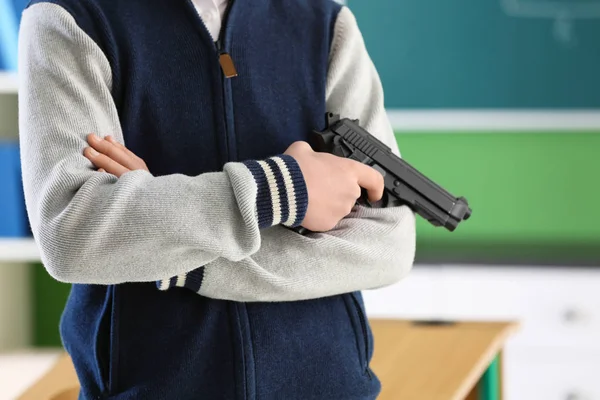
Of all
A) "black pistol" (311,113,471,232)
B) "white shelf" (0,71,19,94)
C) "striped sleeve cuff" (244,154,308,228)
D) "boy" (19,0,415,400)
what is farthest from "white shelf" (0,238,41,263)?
"striped sleeve cuff" (244,154,308,228)

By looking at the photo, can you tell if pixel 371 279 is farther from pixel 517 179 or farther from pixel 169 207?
pixel 517 179

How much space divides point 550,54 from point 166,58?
179 centimetres

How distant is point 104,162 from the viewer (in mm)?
1057

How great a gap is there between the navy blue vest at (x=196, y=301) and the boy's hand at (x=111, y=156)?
2.5 inches

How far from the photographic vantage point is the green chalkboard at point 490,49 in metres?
2.67

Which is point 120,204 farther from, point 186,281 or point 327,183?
point 327,183

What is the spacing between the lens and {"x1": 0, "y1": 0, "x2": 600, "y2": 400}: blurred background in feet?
8.66

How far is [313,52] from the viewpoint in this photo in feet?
4.19

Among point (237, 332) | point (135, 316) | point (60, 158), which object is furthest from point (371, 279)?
point (60, 158)

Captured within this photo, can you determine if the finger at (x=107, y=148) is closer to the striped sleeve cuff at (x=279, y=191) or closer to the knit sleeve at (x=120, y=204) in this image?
the knit sleeve at (x=120, y=204)

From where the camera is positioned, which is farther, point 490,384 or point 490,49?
point 490,49

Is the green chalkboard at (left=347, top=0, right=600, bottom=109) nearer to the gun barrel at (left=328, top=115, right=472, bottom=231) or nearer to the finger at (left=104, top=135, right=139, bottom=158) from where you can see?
the gun barrel at (left=328, top=115, right=472, bottom=231)

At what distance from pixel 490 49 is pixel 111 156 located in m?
1.85

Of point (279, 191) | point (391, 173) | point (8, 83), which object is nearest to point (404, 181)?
point (391, 173)
